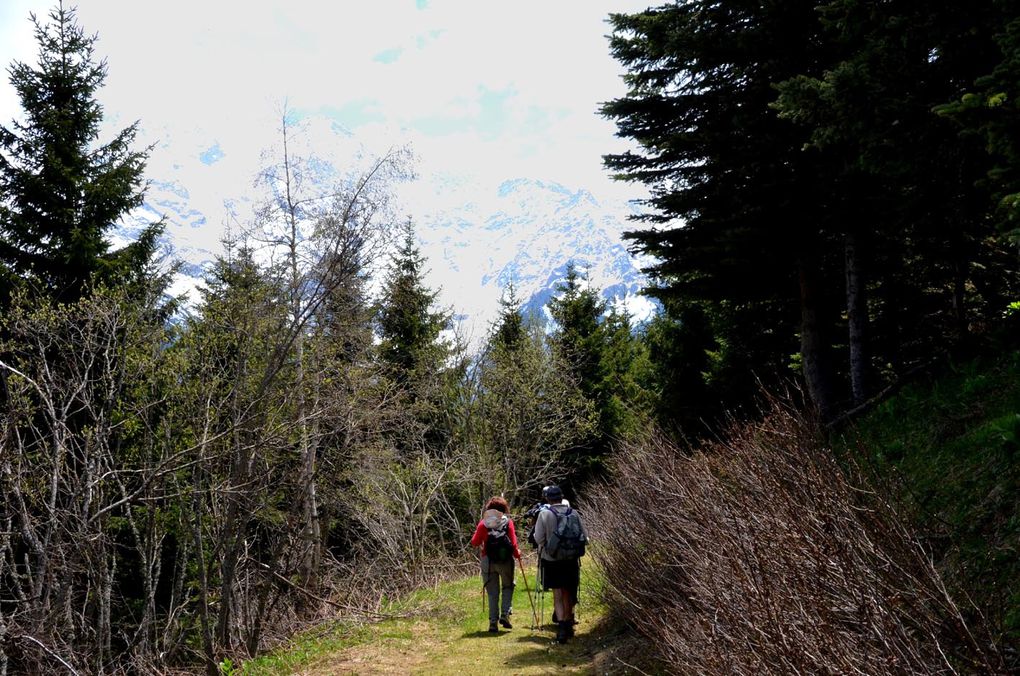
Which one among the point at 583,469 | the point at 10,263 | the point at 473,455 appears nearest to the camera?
the point at 10,263

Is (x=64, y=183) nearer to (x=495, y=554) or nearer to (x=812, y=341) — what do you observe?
(x=495, y=554)

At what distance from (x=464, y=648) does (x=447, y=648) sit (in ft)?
0.73

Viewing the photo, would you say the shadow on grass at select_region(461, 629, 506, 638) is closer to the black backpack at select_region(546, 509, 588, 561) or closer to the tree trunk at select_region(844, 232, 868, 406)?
the black backpack at select_region(546, 509, 588, 561)

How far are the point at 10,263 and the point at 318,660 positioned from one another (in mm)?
11112

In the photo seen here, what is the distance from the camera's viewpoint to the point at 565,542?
30.0 feet

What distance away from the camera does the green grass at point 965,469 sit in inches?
168

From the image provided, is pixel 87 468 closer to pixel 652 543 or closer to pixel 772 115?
pixel 652 543

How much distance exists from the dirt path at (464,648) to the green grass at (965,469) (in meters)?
3.37

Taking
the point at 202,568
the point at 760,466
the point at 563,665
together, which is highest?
the point at 760,466

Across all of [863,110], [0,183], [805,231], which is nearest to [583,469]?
[805,231]

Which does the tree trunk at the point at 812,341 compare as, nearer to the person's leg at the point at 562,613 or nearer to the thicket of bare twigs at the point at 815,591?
the person's leg at the point at 562,613

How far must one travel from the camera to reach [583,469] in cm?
3183

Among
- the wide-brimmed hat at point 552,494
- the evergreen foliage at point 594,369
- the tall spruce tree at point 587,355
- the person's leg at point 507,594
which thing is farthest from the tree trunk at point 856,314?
the tall spruce tree at point 587,355

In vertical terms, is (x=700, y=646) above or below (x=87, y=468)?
below
